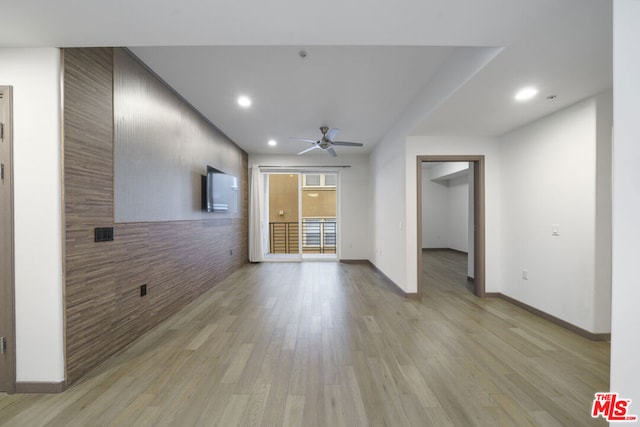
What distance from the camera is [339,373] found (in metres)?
2.04

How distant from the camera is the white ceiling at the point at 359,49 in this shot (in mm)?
1535

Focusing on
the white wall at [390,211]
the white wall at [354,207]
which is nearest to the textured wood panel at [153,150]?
the white wall at [390,211]

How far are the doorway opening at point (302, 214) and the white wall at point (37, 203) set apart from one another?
6846 millimetres

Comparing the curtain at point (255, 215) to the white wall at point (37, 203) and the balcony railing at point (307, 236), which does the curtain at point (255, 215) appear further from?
the white wall at point (37, 203)

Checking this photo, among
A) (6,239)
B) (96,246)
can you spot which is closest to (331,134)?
(96,246)

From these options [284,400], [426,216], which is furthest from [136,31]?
[426,216]

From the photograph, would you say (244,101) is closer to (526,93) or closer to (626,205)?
(526,93)

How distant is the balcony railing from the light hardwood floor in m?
5.71

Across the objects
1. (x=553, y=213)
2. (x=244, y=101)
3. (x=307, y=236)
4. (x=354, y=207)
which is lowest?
(x=307, y=236)

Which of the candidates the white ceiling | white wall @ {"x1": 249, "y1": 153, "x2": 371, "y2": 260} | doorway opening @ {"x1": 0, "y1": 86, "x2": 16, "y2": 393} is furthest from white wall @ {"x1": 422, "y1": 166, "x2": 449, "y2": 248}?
doorway opening @ {"x1": 0, "y1": 86, "x2": 16, "y2": 393}

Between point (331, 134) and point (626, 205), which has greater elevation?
point (331, 134)

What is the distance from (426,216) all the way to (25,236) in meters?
9.22

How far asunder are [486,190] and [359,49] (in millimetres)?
2794

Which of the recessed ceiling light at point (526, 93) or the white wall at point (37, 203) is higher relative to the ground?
the recessed ceiling light at point (526, 93)
